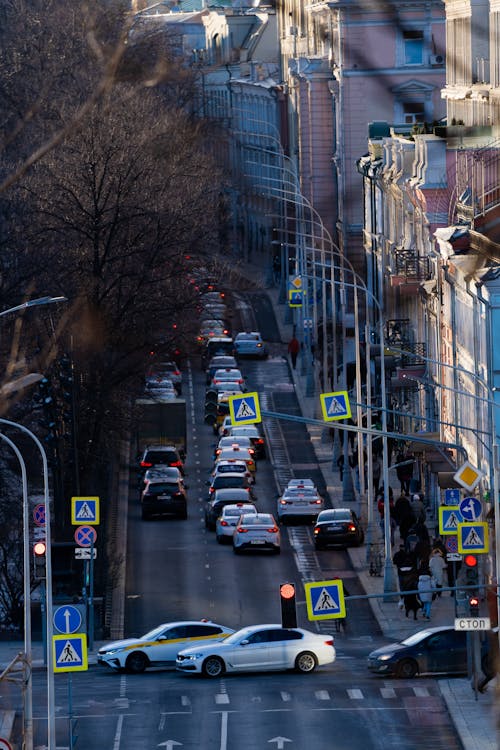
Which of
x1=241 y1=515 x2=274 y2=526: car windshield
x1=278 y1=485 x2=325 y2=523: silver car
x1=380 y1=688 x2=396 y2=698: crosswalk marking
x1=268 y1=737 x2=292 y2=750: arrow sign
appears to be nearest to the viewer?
x1=268 y1=737 x2=292 y2=750: arrow sign

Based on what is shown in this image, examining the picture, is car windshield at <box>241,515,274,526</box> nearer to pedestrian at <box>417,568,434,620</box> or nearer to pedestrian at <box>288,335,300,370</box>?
pedestrian at <box>417,568,434,620</box>

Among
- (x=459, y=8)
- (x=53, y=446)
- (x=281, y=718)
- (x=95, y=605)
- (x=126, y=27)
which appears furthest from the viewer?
(x=53, y=446)

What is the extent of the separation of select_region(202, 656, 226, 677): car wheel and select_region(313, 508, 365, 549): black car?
53.1ft

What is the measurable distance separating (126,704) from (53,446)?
1944cm

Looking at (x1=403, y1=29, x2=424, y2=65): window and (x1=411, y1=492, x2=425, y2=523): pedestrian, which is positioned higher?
(x1=411, y1=492, x2=425, y2=523): pedestrian

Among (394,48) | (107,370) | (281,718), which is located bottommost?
(281,718)

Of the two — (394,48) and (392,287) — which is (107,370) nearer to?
(392,287)

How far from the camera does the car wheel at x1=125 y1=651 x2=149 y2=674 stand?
42906 mm

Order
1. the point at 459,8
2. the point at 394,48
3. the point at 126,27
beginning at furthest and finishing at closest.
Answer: the point at 459,8 < the point at 126,27 < the point at 394,48

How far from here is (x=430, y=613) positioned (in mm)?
47875

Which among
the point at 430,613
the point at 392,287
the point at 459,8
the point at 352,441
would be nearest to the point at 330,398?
the point at 430,613

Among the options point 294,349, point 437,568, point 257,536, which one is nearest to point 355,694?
point 437,568

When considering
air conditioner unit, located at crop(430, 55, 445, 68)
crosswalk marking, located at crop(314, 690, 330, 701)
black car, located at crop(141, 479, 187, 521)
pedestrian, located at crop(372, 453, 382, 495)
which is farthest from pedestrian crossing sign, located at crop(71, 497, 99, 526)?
air conditioner unit, located at crop(430, 55, 445, 68)

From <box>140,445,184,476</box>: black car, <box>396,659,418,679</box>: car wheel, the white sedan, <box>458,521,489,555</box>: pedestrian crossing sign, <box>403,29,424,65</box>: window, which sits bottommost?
<box>396,659,418,679</box>: car wheel
